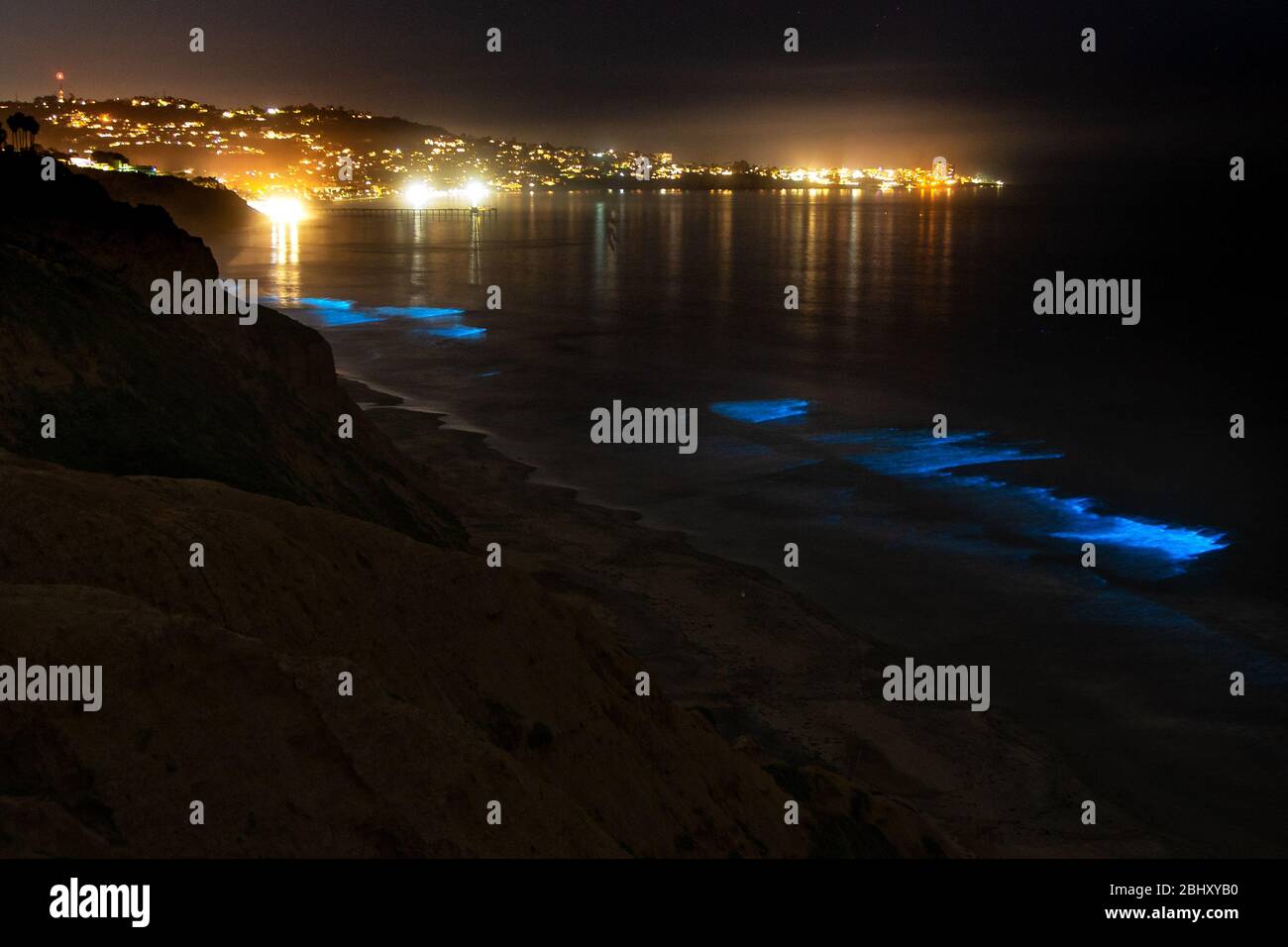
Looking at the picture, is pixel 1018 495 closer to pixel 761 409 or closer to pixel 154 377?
pixel 761 409

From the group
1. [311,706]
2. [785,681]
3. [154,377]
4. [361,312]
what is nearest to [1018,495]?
[785,681]

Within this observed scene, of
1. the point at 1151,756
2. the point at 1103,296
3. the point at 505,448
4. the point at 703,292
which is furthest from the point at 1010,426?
the point at 1103,296

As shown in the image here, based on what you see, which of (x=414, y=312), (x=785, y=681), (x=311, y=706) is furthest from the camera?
(x=414, y=312)

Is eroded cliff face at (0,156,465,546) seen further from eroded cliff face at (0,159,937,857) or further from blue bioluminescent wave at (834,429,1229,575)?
blue bioluminescent wave at (834,429,1229,575)

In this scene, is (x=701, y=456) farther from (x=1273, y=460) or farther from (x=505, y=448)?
(x=1273, y=460)

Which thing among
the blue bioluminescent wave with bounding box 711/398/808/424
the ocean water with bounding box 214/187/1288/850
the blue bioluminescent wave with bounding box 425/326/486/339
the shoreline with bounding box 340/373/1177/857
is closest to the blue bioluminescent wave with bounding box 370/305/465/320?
the ocean water with bounding box 214/187/1288/850
